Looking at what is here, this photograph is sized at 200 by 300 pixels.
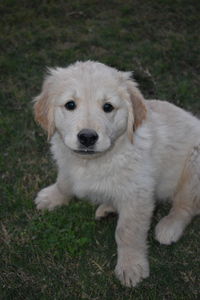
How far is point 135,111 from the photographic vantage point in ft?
10.4

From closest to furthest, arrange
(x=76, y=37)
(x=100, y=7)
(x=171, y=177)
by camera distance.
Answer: (x=171, y=177)
(x=76, y=37)
(x=100, y=7)

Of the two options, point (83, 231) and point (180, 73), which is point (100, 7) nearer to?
point (180, 73)

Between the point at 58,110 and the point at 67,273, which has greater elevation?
the point at 58,110

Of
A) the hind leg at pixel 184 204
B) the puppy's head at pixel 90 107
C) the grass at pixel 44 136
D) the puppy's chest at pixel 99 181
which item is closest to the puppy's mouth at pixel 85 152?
the puppy's head at pixel 90 107

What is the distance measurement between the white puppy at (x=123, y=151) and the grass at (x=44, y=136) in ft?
0.55

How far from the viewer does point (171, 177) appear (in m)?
3.69

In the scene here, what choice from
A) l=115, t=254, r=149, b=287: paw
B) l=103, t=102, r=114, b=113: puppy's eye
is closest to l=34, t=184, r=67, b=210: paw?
l=115, t=254, r=149, b=287: paw

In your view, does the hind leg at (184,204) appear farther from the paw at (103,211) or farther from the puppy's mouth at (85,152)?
the puppy's mouth at (85,152)

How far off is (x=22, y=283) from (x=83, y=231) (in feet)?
2.24

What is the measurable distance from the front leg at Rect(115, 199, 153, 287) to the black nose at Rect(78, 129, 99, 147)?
690mm

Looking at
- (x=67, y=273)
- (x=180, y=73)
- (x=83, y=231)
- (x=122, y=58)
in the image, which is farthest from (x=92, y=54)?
(x=67, y=273)

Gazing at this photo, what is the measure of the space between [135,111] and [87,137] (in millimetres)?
510

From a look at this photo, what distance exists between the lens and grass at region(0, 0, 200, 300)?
10.5ft

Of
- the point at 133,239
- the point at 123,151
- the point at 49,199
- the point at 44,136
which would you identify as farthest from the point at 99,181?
the point at 44,136
